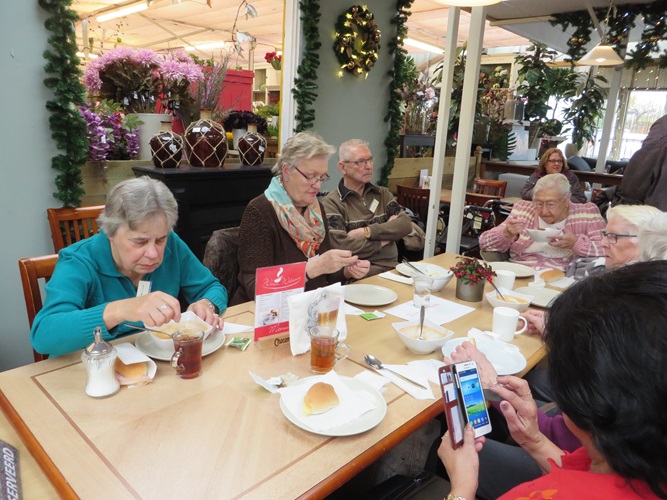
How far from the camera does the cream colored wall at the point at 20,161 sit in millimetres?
2523

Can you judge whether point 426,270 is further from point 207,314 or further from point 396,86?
point 396,86

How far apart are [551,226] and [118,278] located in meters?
2.42

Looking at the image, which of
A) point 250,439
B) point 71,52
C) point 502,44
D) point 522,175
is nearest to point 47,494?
point 250,439

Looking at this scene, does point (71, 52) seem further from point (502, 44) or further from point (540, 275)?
point (502, 44)

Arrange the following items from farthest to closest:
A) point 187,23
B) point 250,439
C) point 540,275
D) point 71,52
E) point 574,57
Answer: point 187,23
point 574,57
point 71,52
point 540,275
point 250,439

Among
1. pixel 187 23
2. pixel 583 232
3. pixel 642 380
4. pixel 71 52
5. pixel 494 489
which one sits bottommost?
pixel 494 489

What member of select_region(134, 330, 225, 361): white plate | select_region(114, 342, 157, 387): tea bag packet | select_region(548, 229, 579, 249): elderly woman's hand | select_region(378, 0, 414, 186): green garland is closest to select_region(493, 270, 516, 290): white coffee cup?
select_region(548, 229, 579, 249): elderly woman's hand

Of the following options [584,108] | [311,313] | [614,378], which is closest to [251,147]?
[311,313]

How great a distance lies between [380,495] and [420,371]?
0.34 meters

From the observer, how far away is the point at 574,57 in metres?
6.01

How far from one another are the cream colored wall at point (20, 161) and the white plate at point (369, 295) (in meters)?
2.01

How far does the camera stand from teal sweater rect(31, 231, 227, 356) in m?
1.26

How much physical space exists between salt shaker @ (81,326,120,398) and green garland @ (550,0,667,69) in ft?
20.2

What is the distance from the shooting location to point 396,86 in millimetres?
4906
